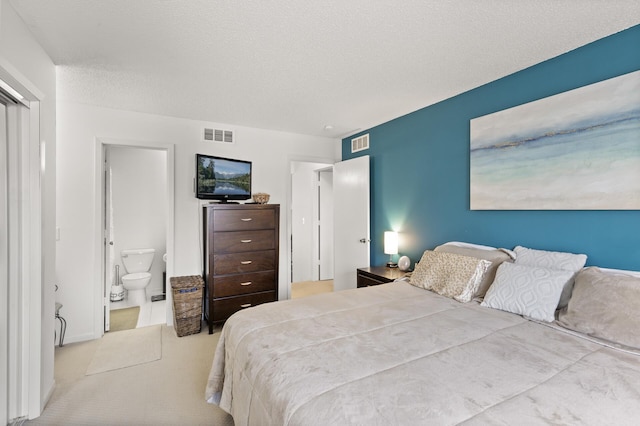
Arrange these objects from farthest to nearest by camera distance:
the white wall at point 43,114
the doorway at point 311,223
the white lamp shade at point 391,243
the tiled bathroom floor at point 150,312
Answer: the doorway at point 311,223 < the tiled bathroom floor at point 150,312 < the white lamp shade at point 391,243 < the white wall at point 43,114

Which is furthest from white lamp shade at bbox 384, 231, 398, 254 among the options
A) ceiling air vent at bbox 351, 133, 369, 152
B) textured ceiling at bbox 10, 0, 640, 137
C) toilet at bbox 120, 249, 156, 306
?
toilet at bbox 120, 249, 156, 306

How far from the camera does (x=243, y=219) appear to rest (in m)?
3.43

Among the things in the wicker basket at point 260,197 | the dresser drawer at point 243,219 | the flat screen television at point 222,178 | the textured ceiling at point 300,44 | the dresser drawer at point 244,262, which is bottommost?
the dresser drawer at point 244,262

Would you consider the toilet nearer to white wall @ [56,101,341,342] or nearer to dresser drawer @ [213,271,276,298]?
white wall @ [56,101,341,342]

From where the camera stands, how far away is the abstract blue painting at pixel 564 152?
1831 mm

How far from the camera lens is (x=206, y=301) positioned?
11.6 feet

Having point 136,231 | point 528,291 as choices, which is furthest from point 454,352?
point 136,231

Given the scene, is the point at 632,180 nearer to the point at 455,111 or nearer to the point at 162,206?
the point at 455,111

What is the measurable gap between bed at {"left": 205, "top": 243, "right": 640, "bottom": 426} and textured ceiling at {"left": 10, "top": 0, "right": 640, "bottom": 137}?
146 centimetres

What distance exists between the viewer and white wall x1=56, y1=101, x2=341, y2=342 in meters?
3.03

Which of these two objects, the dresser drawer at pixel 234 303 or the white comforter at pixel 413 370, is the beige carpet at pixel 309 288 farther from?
the white comforter at pixel 413 370

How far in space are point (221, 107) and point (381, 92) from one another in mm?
1690

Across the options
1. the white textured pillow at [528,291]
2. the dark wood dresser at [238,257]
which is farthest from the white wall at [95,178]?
the white textured pillow at [528,291]

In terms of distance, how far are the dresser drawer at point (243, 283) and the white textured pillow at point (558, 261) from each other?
99.3 inches
